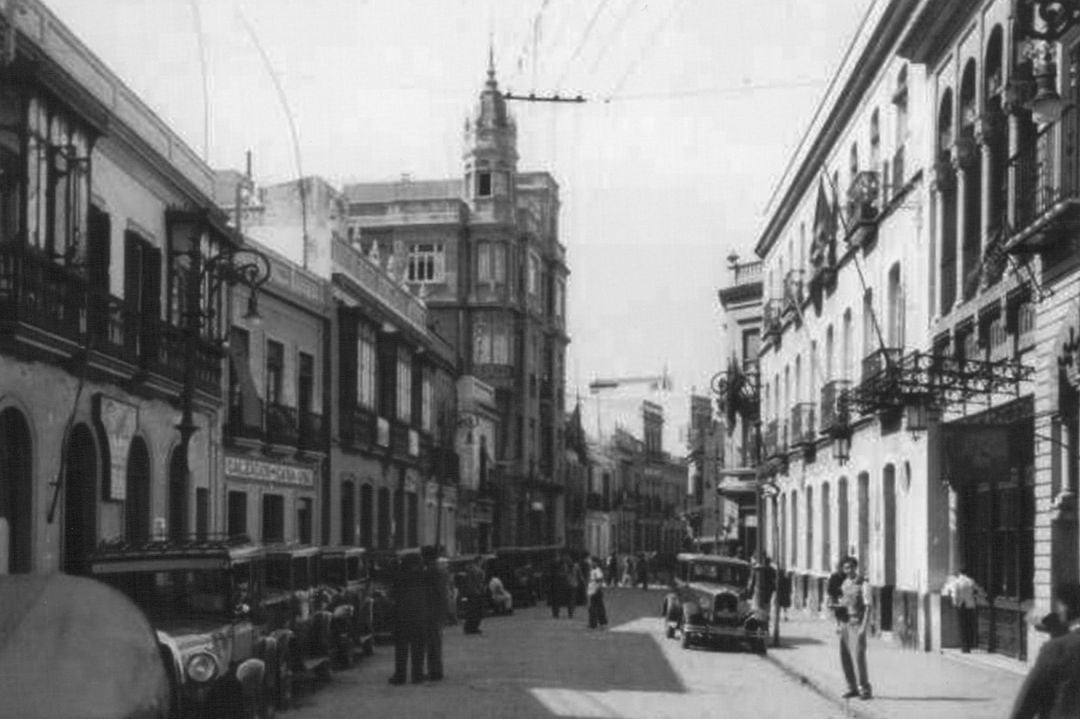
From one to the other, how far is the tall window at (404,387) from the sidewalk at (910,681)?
1863cm

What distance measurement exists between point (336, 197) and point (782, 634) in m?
15.7

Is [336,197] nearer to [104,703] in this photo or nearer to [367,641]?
[367,641]

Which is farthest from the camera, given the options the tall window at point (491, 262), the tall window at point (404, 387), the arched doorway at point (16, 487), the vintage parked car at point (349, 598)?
the tall window at point (491, 262)

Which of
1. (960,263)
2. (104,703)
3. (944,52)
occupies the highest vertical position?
(944,52)

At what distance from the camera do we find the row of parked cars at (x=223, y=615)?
13266mm

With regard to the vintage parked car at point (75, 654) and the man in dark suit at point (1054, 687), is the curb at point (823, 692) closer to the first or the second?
the man in dark suit at point (1054, 687)

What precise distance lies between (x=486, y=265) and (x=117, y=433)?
46727 millimetres

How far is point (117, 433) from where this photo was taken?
24359 millimetres

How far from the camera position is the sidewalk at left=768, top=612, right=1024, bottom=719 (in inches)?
681

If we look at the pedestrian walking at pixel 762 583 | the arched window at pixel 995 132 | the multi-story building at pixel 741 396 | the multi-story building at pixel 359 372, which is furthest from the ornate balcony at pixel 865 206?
the multi-story building at pixel 741 396

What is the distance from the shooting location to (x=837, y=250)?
1401 inches

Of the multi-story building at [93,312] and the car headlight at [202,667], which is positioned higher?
the multi-story building at [93,312]

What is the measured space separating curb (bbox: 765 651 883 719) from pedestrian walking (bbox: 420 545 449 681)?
4.41m

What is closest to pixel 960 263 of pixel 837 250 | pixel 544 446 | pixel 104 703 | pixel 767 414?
pixel 837 250
